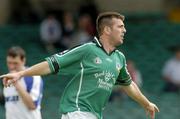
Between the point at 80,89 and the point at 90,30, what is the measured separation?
26.0ft

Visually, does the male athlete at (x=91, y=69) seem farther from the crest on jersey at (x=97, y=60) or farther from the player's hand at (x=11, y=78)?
the player's hand at (x=11, y=78)

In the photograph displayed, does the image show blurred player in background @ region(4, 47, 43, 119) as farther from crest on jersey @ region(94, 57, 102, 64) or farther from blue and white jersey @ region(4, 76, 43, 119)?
crest on jersey @ region(94, 57, 102, 64)

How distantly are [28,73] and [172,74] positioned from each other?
727 centimetres

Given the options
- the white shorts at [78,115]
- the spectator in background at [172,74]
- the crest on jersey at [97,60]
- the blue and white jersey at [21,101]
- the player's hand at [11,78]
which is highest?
the crest on jersey at [97,60]

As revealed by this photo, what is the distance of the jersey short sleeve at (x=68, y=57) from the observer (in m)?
6.76

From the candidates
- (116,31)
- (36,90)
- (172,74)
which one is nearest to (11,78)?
(116,31)

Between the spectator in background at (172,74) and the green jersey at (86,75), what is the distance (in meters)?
6.58

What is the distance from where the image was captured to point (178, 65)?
533 inches

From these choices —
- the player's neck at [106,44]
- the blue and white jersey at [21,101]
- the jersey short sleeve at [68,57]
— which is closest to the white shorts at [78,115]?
the jersey short sleeve at [68,57]

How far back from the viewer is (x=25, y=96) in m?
7.81

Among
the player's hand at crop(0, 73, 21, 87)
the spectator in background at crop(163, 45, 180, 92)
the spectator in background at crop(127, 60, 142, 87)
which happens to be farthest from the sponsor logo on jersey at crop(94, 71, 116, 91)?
the spectator in background at crop(163, 45, 180, 92)

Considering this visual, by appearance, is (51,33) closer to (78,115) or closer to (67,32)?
(67,32)

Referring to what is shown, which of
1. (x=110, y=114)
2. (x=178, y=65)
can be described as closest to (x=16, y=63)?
(x=110, y=114)

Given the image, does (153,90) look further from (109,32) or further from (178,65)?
(109,32)
